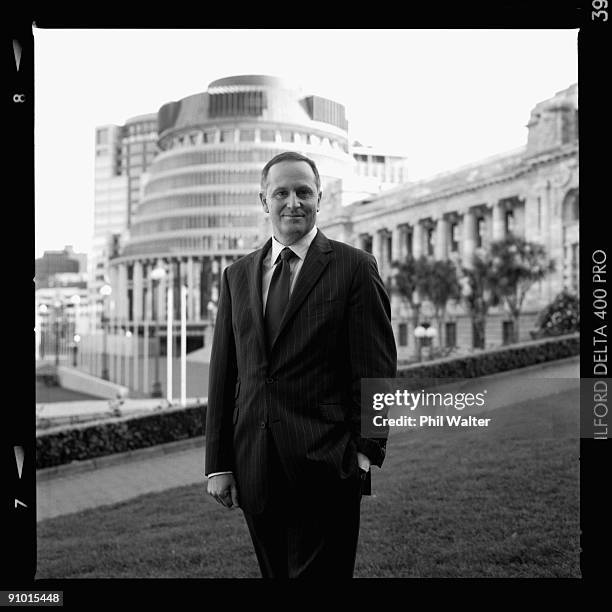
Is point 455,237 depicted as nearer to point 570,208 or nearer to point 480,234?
point 480,234

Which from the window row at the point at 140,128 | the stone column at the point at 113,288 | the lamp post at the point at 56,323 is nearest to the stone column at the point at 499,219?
the stone column at the point at 113,288

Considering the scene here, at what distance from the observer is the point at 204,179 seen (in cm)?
782

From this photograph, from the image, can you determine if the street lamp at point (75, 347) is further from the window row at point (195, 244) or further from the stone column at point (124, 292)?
the window row at point (195, 244)

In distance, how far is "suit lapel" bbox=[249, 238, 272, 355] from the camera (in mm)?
3625

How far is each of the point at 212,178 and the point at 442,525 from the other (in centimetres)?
425

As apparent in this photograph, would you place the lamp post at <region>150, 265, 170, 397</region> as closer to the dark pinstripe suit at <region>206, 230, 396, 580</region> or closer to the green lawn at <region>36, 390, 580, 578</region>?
the green lawn at <region>36, 390, 580, 578</region>

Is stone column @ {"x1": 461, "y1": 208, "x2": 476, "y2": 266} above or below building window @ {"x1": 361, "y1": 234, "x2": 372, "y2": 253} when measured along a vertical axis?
above

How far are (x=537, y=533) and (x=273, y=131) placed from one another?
3830 millimetres

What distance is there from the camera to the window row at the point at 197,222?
702cm

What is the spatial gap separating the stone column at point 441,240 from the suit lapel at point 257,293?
36.0 feet

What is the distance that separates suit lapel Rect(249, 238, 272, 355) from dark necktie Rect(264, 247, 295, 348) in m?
0.05
